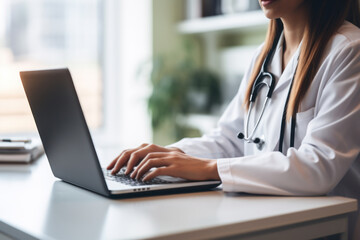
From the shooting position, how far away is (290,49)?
153 cm

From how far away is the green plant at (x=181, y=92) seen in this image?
3328mm

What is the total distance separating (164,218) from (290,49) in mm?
790

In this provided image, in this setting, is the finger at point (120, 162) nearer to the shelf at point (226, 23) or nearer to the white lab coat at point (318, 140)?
→ the white lab coat at point (318, 140)

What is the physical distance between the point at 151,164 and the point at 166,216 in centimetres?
23

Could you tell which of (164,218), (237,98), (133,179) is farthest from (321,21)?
(164,218)

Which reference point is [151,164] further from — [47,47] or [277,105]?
[47,47]

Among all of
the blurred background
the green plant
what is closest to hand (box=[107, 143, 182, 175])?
the blurred background

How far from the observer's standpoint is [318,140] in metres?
1.18

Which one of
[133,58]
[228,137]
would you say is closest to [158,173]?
[228,137]

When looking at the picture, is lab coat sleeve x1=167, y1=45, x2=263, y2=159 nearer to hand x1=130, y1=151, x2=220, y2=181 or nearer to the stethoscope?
the stethoscope

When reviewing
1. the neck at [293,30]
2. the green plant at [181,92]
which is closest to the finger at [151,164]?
the neck at [293,30]

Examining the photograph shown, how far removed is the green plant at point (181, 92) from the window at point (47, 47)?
58 centimetres

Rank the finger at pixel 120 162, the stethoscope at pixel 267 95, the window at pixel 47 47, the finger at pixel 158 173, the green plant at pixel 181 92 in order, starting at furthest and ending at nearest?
1. the window at pixel 47 47
2. the green plant at pixel 181 92
3. the stethoscope at pixel 267 95
4. the finger at pixel 120 162
5. the finger at pixel 158 173

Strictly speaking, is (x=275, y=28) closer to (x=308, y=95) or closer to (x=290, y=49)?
(x=290, y=49)
